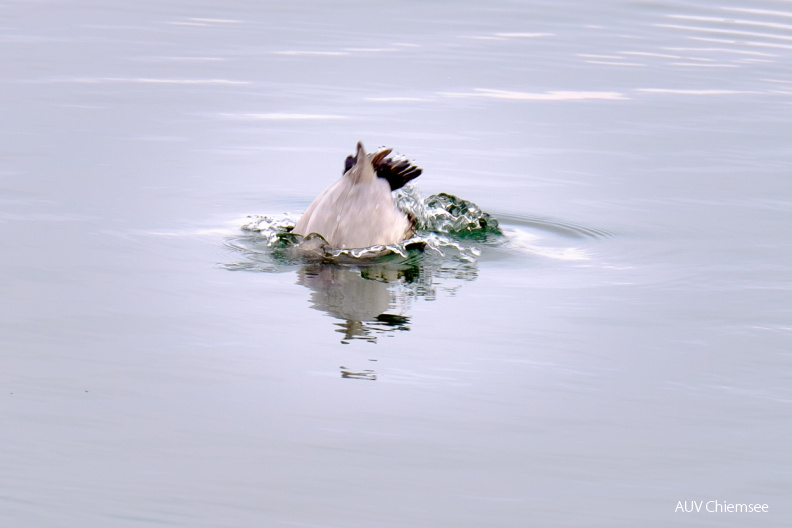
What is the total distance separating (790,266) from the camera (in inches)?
332

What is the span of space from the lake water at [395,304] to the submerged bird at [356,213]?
0.29 m

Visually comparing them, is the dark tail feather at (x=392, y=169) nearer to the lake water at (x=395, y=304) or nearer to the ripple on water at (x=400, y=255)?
the ripple on water at (x=400, y=255)

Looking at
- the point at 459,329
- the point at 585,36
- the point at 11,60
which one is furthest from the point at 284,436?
the point at 585,36

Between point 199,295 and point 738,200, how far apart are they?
4.84 metres

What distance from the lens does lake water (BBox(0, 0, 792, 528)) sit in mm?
5129

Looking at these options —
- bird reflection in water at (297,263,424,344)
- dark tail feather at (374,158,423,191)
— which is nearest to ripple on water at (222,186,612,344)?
bird reflection in water at (297,263,424,344)

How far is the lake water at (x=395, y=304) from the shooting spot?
5.13 metres

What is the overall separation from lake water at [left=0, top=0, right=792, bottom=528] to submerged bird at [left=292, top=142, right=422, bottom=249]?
291 millimetres

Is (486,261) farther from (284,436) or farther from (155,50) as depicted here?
(155,50)

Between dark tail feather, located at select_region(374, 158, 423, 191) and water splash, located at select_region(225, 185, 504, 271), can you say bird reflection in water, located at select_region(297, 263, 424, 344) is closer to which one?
water splash, located at select_region(225, 185, 504, 271)

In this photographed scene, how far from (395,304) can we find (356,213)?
1.11 metres

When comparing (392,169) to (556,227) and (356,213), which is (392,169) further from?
(556,227)

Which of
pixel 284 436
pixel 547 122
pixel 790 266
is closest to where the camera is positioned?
pixel 284 436

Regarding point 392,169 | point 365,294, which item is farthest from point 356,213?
point 365,294
